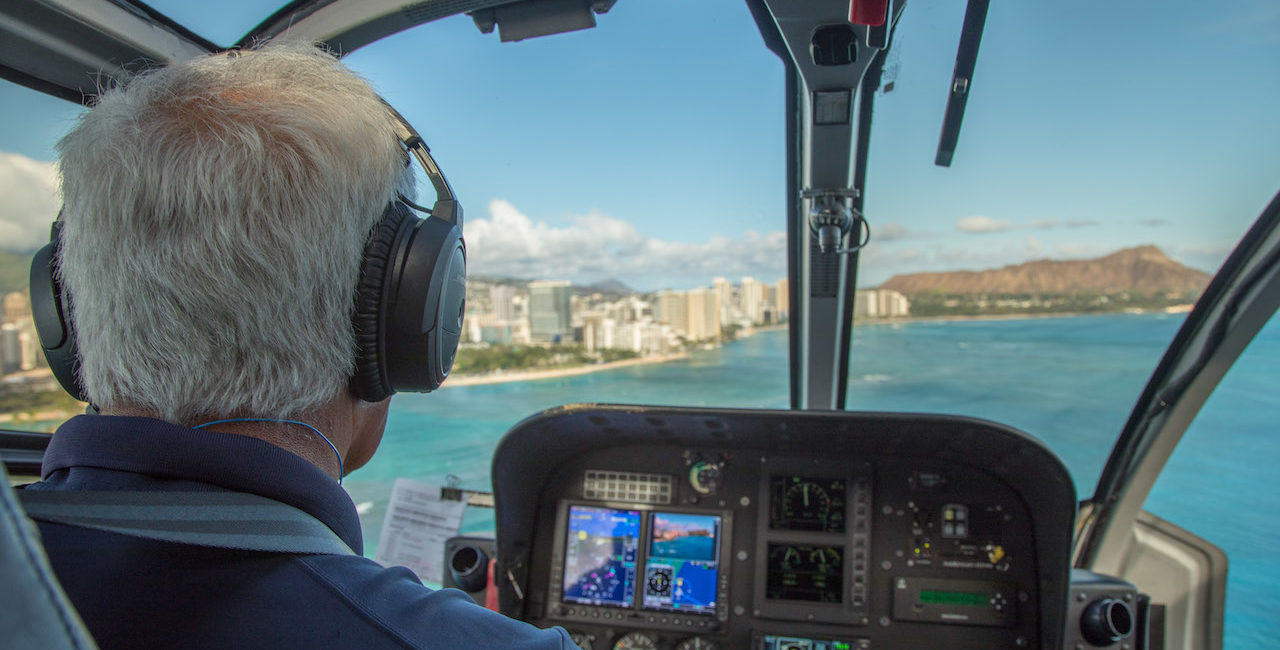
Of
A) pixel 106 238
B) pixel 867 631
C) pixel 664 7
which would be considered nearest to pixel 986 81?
pixel 664 7

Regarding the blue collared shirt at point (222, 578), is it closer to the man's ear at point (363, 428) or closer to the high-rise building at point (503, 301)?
the man's ear at point (363, 428)

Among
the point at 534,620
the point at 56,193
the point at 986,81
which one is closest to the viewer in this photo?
the point at 56,193

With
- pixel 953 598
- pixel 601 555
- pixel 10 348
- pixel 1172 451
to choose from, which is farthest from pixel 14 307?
pixel 1172 451

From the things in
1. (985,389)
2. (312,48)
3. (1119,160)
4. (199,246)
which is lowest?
(985,389)

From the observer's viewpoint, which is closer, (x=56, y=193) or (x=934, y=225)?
(x=56, y=193)

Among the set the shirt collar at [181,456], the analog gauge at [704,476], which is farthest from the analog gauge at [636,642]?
the shirt collar at [181,456]

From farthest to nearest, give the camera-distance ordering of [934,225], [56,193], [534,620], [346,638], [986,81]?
[934,225] → [534,620] → [986,81] → [56,193] → [346,638]

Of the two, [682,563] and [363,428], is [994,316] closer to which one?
[682,563]

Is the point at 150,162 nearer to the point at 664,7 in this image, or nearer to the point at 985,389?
the point at 664,7
